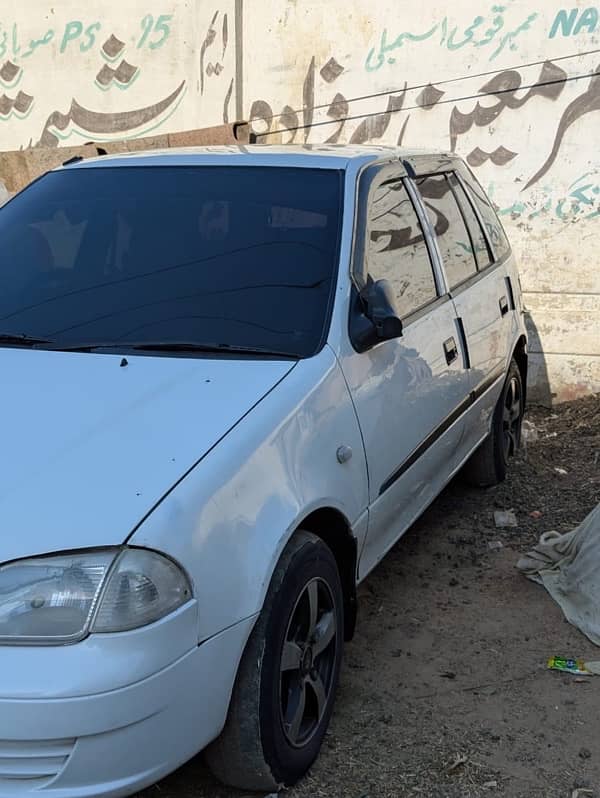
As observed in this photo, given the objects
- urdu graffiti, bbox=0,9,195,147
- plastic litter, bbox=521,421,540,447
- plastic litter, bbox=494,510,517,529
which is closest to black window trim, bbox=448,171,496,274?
plastic litter, bbox=494,510,517,529

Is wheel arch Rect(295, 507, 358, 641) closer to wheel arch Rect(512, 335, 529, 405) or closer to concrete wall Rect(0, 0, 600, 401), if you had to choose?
wheel arch Rect(512, 335, 529, 405)

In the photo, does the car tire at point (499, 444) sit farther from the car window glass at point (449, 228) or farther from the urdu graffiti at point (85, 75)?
the urdu graffiti at point (85, 75)

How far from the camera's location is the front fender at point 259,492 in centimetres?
219

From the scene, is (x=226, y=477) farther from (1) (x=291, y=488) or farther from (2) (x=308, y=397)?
(2) (x=308, y=397)

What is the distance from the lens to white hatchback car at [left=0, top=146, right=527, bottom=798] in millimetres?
2076

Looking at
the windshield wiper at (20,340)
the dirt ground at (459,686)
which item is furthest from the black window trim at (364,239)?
the dirt ground at (459,686)

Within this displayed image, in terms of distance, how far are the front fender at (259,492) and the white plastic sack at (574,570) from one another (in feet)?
4.32

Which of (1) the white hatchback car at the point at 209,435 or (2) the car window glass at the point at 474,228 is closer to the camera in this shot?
(1) the white hatchback car at the point at 209,435

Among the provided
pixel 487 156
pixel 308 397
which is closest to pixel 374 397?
pixel 308 397

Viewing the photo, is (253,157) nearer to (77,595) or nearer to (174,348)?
(174,348)

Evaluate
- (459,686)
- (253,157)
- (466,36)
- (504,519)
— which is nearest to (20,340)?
(253,157)

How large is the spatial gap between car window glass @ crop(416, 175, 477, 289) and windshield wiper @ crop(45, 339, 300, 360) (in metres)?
1.54

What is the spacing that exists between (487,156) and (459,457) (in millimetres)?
3569

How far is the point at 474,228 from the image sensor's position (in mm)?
4906
